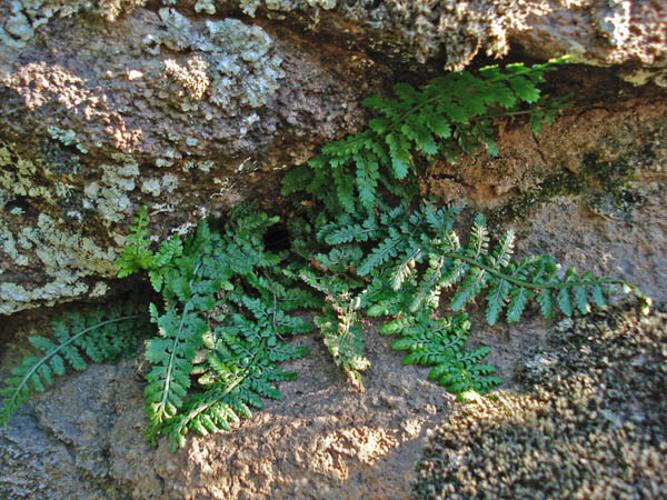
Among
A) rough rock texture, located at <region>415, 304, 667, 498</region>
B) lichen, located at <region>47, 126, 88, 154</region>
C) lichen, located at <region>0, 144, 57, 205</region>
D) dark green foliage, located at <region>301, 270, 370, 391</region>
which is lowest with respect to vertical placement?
rough rock texture, located at <region>415, 304, 667, 498</region>

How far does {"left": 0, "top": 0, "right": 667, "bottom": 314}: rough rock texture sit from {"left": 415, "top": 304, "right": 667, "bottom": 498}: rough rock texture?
1.02 meters

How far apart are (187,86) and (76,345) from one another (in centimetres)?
162

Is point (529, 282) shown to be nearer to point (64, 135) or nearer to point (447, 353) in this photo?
point (447, 353)

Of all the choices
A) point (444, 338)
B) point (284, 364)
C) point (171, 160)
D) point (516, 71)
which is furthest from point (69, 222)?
point (516, 71)

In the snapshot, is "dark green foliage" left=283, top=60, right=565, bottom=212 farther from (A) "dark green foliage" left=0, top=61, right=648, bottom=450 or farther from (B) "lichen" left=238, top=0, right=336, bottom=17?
(B) "lichen" left=238, top=0, right=336, bottom=17

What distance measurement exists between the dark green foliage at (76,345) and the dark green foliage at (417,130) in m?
1.24

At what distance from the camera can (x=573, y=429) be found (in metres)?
2.29

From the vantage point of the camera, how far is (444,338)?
2.82 meters

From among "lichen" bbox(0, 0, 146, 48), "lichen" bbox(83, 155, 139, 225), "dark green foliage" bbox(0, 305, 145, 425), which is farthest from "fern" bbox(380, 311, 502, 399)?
"lichen" bbox(0, 0, 146, 48)

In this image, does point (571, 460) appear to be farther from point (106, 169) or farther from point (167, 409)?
point (106, 169)

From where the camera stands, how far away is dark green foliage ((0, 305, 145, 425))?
2.97 metres

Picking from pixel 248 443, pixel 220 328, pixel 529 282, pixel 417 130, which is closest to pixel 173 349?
pixel 220 328

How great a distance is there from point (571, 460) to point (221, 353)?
167 cm

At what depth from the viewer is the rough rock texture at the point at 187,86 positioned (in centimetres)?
241
